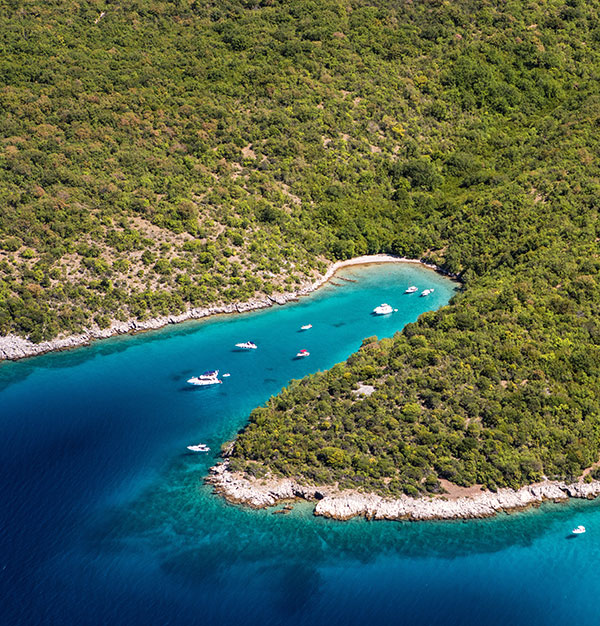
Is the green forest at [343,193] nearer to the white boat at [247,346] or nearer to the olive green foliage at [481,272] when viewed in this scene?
the olive green foliage at [481,272]

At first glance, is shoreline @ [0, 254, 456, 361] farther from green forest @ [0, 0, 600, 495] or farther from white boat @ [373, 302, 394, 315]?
white boat @ [373, 302, 394, 315]

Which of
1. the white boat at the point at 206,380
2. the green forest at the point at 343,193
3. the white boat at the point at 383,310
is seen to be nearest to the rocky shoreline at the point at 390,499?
the green forest at the point at 343,193

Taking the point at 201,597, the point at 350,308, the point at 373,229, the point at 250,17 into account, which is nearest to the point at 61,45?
the point at 250,17

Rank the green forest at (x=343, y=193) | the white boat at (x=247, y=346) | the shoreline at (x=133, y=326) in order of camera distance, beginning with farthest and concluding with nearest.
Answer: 1. the white boat at (x=247, y=346)
2. the shoreline at (x=133, y=326)
3. the green forest at (x=343, y=193)

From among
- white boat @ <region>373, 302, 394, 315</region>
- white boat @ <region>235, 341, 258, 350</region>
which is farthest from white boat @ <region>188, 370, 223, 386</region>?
white boat @ <region>373, 302, 394, 315</region>

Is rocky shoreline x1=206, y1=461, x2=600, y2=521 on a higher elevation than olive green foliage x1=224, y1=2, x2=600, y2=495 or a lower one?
lower

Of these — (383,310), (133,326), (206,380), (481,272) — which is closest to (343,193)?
(481,272)
